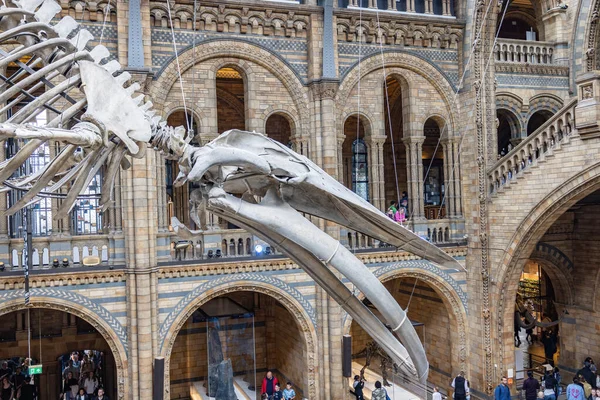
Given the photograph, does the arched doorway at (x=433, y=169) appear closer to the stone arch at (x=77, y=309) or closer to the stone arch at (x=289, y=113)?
the stone arch at (x=289, y=113)

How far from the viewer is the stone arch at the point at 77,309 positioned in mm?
13148

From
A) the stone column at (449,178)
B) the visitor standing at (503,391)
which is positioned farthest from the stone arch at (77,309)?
the stone column at (449,178)

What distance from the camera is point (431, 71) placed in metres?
17.4

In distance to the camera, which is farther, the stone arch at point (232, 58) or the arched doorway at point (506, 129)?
the arched doorway at point (506, 129)

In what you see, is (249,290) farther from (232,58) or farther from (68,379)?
(68,379)

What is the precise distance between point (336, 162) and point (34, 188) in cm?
1078

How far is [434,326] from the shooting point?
18.8m

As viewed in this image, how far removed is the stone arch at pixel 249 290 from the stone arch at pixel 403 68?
510 centimetres

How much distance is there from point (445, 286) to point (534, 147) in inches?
187

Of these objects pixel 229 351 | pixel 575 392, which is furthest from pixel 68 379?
pixel 575 392

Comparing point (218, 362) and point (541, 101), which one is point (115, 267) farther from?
point (541, 101)

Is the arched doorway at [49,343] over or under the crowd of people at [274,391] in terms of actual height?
over

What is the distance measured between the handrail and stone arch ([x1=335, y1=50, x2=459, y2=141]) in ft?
6.84

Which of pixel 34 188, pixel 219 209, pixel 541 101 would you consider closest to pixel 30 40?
pixel 34 188
